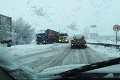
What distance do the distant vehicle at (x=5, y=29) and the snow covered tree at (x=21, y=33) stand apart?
67mm

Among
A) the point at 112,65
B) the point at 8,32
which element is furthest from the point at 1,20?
the point at 112,65

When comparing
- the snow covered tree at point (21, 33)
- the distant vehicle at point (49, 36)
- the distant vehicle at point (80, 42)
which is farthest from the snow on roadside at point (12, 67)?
the distant vehicle at point (80, 42)

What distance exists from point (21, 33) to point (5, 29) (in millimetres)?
223

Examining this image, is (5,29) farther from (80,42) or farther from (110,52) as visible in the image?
(80,42)

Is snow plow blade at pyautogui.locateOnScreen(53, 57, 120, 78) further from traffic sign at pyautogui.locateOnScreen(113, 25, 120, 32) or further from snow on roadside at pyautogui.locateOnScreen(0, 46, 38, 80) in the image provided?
traffic sign at pyautogui.locateOnScreen(113, 25, 120, 32)

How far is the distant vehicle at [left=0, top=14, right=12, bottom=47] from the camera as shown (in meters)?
2.76

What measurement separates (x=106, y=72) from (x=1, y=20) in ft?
4.62

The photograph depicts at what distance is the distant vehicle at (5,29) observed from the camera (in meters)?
2.76

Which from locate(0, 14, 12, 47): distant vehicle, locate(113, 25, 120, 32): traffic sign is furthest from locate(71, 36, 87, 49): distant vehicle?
locate(0, 14, 12, 47): distant vehicle

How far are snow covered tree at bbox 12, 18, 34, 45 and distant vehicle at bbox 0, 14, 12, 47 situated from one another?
0.22 feet

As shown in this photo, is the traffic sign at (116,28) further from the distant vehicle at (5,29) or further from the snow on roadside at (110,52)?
the distant vehicle at (5,29)

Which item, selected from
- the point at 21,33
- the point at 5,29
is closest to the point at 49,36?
the point at 21,33

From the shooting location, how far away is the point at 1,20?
9.32ft

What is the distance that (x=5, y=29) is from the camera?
313 centimetres
